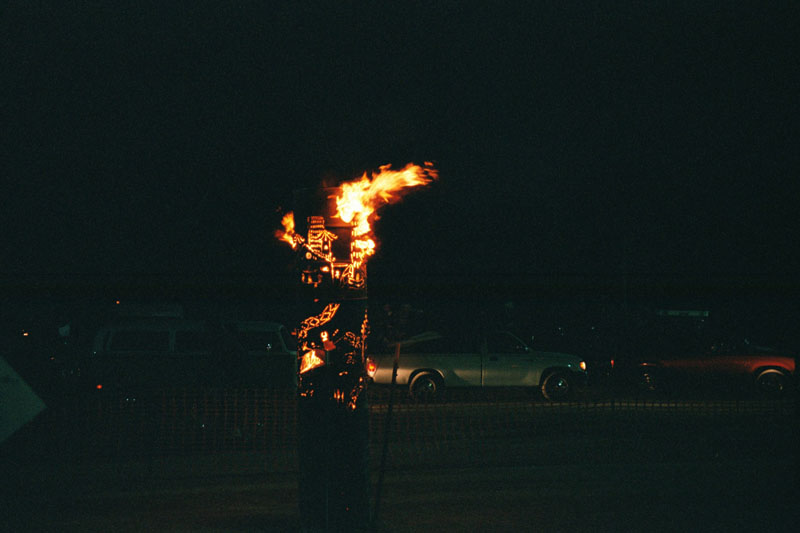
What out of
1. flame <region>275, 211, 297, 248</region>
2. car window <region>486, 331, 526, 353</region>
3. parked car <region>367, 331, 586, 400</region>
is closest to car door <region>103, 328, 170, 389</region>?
parked car <region>367, 331, 586, 400</region>

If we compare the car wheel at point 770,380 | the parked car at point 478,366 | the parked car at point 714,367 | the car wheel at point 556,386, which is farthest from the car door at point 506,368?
the car wheel at point 770,380

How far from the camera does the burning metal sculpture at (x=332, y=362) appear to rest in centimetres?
561

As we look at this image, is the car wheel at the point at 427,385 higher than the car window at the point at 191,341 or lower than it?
lower

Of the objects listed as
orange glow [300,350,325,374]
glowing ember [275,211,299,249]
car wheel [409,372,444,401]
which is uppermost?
glowing ember [275,211,299,249]

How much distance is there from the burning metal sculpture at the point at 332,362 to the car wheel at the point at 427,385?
34.6ft

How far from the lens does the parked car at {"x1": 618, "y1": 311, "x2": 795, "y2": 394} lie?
17.3m

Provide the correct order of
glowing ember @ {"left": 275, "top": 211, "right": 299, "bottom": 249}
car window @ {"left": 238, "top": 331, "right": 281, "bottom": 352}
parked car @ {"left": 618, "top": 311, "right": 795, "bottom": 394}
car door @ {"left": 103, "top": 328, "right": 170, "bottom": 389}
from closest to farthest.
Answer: glowing ember @ {"left": 275, "top": 211, "right": 299, "bottom": 249} < car door @ {"left": 103, "top": 328, "right": 170, "bottom": 389} < car window @ {"left": 238, "top": 331, "right": 281, "bottom": 352} < parked car @ {"left": 618, "top": 311, "right": 795, "bottom": 394}

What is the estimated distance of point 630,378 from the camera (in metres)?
18.1

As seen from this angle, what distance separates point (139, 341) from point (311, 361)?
1119 cm

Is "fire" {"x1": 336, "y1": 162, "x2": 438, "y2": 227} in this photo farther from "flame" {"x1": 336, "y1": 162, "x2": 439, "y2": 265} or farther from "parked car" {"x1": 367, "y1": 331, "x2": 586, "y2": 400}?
"parked car" {"x1": 367, "y1": 331, "x2": 586, "y2": 400}

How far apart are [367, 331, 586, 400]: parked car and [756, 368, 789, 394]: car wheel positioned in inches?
169

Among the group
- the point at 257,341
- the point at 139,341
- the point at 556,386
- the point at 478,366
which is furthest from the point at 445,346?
the point at 139,341

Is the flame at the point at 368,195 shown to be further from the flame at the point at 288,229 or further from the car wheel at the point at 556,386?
the car wheel at the point at 556,386

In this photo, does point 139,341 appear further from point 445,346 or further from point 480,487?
point 480,487
